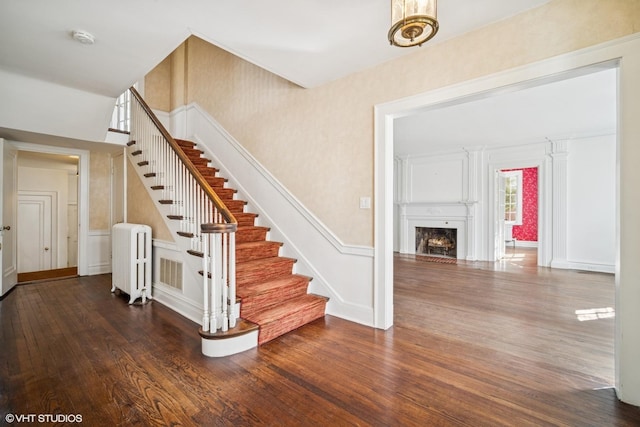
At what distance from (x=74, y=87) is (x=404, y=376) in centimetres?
475

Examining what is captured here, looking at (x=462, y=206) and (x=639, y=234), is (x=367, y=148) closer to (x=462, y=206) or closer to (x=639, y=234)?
(x=639, y=234)

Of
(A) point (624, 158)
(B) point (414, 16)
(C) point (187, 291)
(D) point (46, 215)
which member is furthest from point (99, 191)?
(A) point (624, 158)

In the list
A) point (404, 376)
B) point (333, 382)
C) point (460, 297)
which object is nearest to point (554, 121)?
point (460, 297)

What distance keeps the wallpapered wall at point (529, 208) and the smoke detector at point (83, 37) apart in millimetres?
10793

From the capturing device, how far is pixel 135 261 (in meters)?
3.61

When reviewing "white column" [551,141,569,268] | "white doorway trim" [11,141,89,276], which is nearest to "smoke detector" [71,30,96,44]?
"white doorway trim" [11,141,89,276]

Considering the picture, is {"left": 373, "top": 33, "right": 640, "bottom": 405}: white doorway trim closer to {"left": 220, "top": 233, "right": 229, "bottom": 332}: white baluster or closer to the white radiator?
{"left": 220, "top": 233, "right": 229, "bottom": 332}: white baluster

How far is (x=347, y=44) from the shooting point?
8.40ft

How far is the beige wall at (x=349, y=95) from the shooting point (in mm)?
1965

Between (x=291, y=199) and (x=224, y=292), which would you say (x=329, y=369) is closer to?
(x=224, y=292)

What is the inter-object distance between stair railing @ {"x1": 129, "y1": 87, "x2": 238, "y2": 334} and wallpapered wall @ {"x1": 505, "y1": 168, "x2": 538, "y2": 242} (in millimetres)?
9868

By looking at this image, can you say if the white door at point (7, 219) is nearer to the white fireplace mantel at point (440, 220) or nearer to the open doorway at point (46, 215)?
the open doorway at point (46, 215)

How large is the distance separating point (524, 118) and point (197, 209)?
539cm

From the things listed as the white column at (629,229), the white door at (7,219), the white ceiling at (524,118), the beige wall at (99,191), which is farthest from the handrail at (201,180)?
the white column at (629,229)
